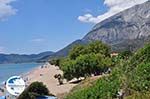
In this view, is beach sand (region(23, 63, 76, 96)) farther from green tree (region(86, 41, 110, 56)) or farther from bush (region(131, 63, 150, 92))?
bush (region(131, 63, 150, 92))

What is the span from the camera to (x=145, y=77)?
11.2 m

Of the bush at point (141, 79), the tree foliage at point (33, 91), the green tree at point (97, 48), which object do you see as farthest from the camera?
the green tree at point (97, 48)

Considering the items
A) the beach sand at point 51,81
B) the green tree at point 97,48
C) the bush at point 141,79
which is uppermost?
the green tree at point 97,48

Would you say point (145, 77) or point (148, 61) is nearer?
point (145, 77)

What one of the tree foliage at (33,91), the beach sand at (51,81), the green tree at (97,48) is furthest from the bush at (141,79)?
the green tree at (97,48)

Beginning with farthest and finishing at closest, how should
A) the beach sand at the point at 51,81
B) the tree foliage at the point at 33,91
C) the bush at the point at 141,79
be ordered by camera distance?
1. the beach sand at the point at 51,81
2. the tree foliage at the point at 33,91
3. the bush at the point at 141,79

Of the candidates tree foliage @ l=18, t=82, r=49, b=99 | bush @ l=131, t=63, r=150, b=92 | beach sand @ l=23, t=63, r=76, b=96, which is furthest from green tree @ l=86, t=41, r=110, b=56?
bush @ l=131, t=63, r=150, b=92

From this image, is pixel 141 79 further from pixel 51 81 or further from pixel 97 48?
pixel 51 81

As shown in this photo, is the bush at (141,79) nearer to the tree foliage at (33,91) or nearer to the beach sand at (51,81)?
the tree foliage at (33,91)

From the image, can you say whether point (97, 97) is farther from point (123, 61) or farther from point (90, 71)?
point (90, 71)

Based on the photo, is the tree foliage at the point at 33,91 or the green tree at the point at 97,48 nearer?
the tree foliage at the point at 33,91

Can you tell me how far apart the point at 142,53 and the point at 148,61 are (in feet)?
3.24

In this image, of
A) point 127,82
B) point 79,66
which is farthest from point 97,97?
point 79,66

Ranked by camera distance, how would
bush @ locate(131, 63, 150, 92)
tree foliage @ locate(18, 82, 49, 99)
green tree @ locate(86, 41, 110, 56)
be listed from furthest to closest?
green tree @ locate(86, 41, 110, 56) → tree foliage @ locate(18, 82, 49, 99) → bush @ locate(131, 63, 150, 92)
